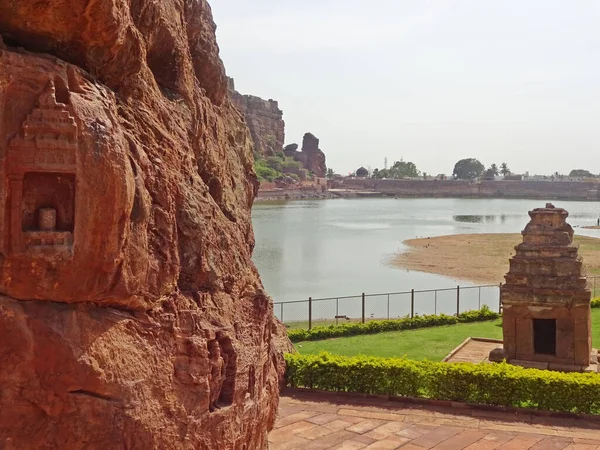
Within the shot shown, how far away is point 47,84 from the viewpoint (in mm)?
3844

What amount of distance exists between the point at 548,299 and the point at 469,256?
24.7 m

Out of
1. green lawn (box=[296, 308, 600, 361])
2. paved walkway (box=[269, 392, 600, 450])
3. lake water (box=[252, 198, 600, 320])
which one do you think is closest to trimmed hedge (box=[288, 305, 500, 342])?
green lawn (box=[296, 308, 600, 361])

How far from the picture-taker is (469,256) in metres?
37.6

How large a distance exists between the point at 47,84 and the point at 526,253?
38.8 feet

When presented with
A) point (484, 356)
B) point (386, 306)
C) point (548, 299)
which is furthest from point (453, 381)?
point (386, 306)

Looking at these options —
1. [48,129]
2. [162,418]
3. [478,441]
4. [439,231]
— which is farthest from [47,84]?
[439,231]

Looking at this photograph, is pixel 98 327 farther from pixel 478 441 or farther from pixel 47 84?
pixel 478 441

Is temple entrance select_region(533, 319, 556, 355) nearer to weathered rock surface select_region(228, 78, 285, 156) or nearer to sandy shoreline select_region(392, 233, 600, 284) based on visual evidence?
sandy shoreline select_region(392, 233, 600, 284)

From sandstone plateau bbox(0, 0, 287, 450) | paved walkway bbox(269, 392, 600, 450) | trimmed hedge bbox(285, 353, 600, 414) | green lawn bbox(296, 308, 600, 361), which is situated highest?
sandstone plateau bbox(0, 0, 287, 450)

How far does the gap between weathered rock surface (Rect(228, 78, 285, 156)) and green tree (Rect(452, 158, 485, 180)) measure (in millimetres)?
54027

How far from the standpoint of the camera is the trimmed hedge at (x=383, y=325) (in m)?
16.8

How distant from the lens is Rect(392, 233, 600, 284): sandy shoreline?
104 feet

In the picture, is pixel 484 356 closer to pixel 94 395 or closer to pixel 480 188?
pixel 94 395

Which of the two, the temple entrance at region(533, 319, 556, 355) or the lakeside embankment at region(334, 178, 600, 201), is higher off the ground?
the lakeside embankment at region(334, 178, 600, 201)
